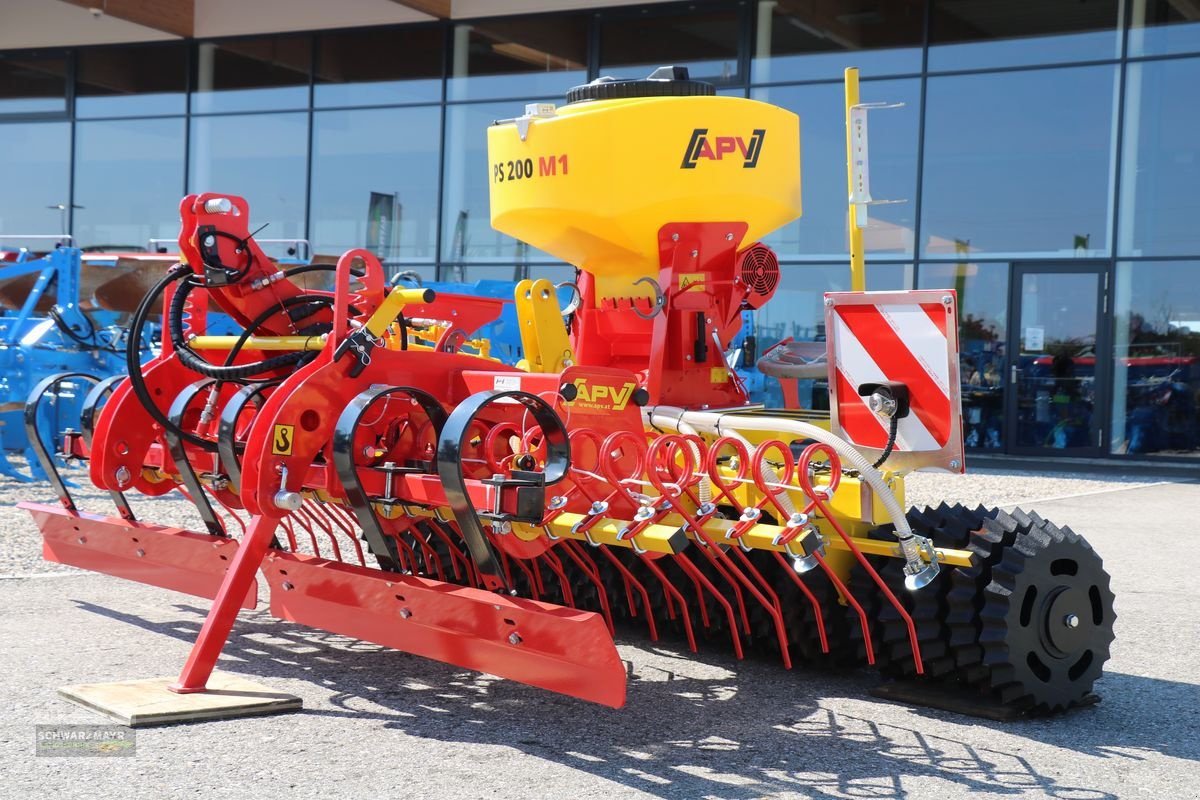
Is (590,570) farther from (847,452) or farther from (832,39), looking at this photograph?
(832,39)

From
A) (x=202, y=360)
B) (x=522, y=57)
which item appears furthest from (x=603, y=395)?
(x=522, y=57)

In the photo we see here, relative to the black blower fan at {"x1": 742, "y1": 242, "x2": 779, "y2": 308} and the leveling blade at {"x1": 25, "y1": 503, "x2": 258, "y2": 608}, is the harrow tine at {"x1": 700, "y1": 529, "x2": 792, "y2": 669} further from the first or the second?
the leveling blade at {"x1": 25, "y1": 503, "x2": 258, "y2": 608}

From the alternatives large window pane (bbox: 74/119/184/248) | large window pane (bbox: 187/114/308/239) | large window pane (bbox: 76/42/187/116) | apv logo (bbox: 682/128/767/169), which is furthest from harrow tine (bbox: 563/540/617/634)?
large window pane (bbox: 76/42/187/116)

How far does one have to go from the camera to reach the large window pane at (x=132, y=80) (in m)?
18.5

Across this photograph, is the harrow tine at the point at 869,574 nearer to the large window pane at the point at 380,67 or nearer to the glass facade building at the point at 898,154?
the glass facade building at the point at 898,154

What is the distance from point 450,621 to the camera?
3.89 meters

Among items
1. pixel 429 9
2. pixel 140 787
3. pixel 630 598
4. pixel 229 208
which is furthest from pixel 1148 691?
pixel 429 9

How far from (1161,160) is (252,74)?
472 inches

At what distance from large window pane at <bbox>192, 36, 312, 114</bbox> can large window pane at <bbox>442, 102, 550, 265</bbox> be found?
2418 mm

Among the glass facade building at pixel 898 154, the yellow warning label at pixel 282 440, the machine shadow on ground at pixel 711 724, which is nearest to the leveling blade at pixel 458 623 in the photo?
the machine shadow on ground at pixel 711 724

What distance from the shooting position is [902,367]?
4.36m

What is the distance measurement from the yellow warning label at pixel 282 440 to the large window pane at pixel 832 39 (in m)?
12.1

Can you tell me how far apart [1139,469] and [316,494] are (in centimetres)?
1101

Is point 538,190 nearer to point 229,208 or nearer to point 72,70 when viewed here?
point 229,208
